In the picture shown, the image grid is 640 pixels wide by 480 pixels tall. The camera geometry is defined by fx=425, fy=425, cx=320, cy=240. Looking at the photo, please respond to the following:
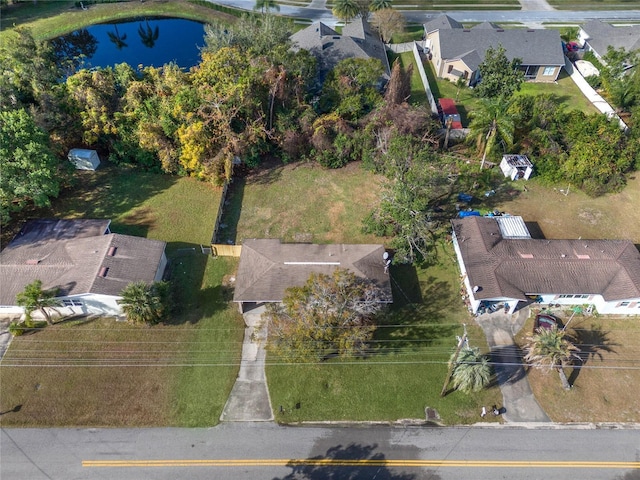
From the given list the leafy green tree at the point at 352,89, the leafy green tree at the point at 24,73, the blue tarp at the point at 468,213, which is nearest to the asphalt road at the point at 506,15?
the leafy green tree at the point at 352,89

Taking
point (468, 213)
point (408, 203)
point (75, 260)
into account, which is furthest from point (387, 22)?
point (75, 260)

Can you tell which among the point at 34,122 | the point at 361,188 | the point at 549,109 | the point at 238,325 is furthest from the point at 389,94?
the point at 34,122

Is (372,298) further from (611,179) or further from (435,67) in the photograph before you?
(435,67)

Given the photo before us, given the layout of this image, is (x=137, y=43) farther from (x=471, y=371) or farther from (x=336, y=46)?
(x=471, y=371)

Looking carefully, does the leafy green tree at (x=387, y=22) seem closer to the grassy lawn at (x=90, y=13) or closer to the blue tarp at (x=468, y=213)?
the grassy lawn at (x=90, y=13)

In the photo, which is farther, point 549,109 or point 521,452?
point 549,109

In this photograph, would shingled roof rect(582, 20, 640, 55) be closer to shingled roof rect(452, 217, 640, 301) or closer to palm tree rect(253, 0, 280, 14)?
shingled roof rect(452, 217, 640, 301)

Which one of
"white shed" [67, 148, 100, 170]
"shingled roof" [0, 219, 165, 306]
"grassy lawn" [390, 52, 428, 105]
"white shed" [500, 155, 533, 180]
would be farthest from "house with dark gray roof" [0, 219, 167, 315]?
"grassy lawn" [390, 52, 428, 105]
